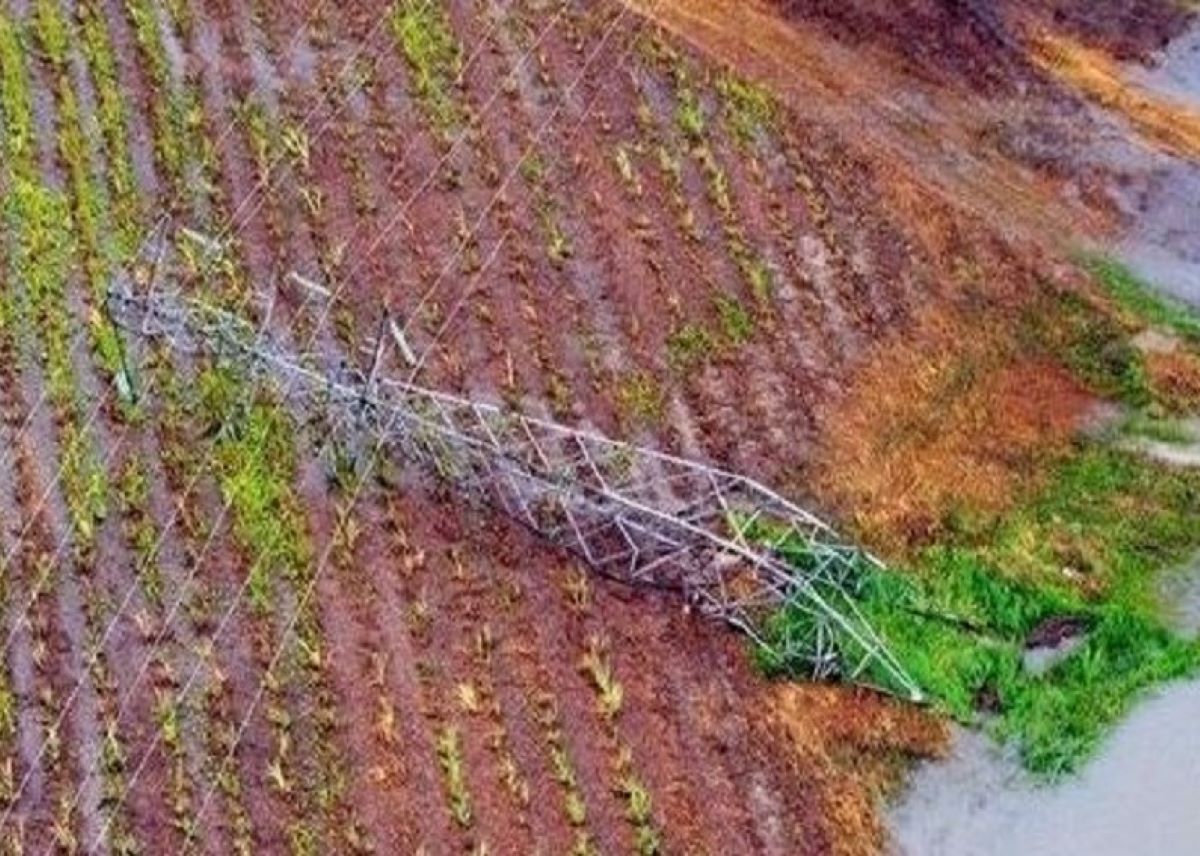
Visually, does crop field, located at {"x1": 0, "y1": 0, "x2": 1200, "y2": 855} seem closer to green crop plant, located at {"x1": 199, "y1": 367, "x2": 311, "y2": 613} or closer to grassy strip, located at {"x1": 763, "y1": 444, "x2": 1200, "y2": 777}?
green crop plant, located at {"x1": 199, "y1": 367, "x2": 311, "y2": 613}

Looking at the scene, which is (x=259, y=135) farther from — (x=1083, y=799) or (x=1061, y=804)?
(x=1083, y=799)

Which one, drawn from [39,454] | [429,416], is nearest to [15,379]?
[39,454]

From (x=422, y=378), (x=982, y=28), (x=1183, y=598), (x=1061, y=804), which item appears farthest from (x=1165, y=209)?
(x=422, y=378)

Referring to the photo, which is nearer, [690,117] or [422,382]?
[422,382]

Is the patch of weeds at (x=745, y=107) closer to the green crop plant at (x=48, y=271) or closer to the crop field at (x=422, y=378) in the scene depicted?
the crop field at (x=422, y=378)

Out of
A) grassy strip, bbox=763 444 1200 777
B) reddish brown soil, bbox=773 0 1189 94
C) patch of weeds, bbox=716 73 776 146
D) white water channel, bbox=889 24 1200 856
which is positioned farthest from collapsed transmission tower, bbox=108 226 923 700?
reddish brown soil, bbox=773 0 1189 94

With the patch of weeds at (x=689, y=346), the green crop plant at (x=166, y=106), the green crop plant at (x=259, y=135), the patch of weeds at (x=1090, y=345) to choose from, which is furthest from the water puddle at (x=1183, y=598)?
the green crop plant at (x=166, y=106)

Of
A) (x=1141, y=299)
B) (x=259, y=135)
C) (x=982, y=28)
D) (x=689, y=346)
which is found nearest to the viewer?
(x=689, y=346)
